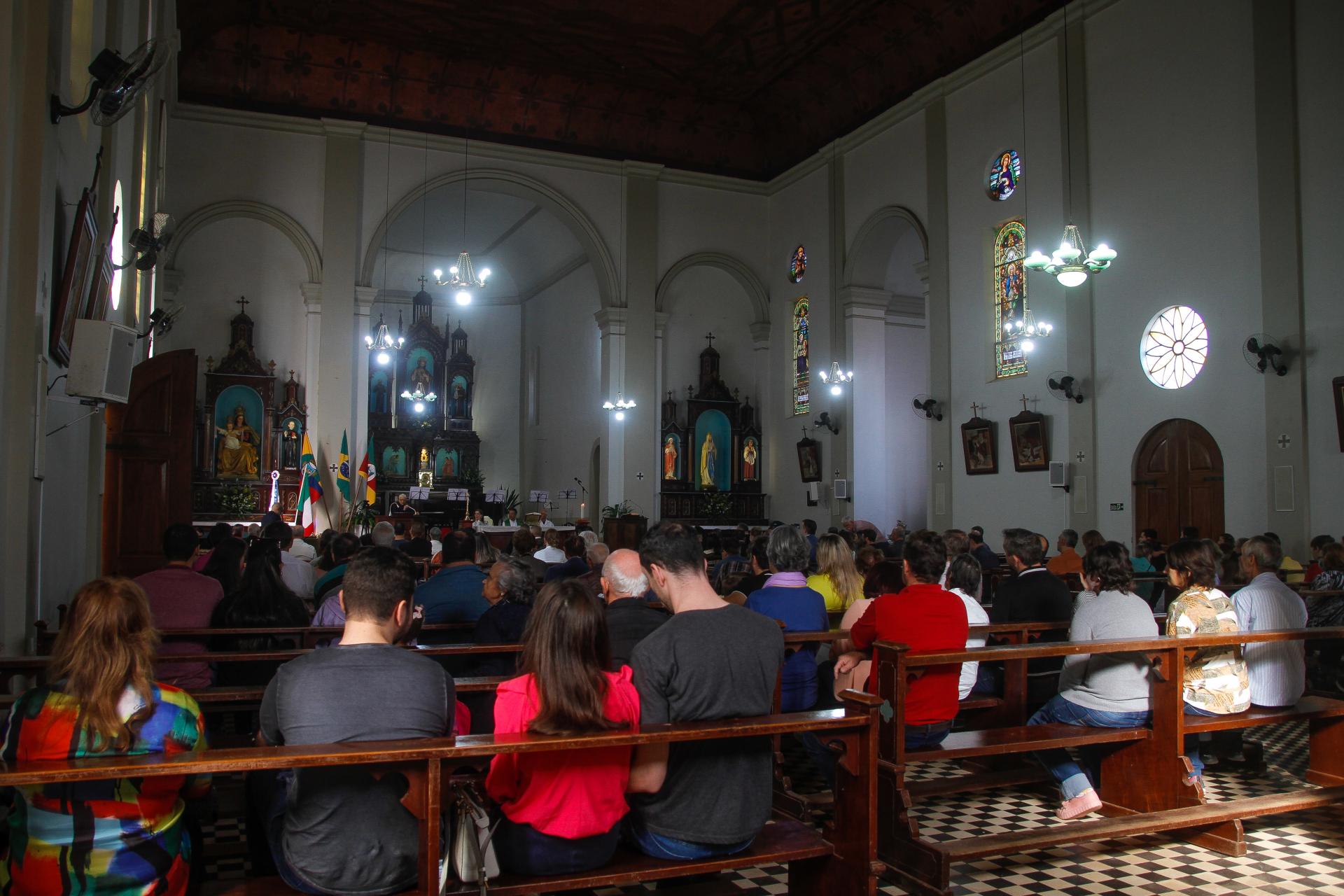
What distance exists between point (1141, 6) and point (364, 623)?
12102 mm

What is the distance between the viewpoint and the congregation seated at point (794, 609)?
438 cm

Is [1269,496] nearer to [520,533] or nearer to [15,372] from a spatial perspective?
[520,533]

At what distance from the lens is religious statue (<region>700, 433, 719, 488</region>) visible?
18297 millimetres

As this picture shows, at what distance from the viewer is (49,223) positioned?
5.06m

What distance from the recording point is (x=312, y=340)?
15.7m

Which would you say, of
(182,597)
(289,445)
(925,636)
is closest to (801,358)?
(289,445)

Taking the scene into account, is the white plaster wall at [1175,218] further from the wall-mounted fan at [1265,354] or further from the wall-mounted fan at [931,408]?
the wall-mounted fan at [931,408]

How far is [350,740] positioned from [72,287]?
4.26 metres

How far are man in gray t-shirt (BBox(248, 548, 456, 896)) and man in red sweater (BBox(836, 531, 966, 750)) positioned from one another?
1.99m

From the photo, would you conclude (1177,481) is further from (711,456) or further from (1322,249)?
(711,456)

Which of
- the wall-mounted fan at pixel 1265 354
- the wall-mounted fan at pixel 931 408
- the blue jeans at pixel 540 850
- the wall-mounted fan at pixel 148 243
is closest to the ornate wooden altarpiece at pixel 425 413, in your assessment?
the wall-mounted fan at pixel 931 408

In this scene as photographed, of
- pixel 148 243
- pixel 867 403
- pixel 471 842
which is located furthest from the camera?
pixel 867 403

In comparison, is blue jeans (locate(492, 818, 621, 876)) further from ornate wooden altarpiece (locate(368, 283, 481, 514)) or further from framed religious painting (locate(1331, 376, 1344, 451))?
ornate wooden altarpiece (locate(368, 283, 481, 514))

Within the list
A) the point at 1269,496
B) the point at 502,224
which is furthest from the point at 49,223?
the point at 502,224
